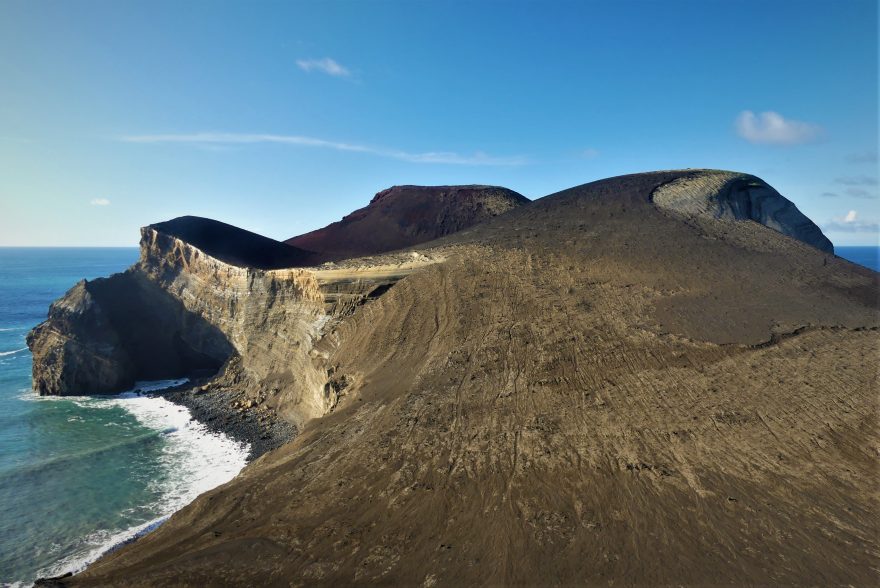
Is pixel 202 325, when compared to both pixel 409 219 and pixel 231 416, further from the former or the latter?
pixel 409 219

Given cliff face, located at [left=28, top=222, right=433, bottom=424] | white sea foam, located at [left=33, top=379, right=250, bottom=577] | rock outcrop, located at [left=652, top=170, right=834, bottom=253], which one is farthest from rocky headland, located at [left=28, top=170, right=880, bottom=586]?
white sea foam, located at [left=33, top=379, right=250, bottom=577]

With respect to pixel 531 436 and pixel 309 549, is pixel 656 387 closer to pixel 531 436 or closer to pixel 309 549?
pixel 531 436

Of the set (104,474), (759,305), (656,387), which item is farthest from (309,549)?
(759,305)

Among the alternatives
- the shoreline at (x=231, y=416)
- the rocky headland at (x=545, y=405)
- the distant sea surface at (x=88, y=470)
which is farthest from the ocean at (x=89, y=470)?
the rocky headland at (x=545, y=405)

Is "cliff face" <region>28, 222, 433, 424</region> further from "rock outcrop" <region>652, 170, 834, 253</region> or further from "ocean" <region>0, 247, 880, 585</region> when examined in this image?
"rock outcrop" <region>652, 170, 834, 253</region>

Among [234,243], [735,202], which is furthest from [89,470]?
[735,202]

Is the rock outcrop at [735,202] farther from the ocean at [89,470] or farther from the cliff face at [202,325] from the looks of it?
the ocean at [89,470]
